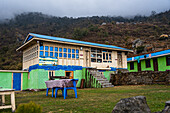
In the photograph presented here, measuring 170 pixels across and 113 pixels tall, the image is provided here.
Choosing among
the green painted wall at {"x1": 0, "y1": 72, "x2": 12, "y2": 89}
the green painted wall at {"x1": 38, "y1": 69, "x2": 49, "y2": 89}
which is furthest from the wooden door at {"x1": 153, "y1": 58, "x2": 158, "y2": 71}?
the green painted wall at {"x1": 0, "y1": 72, "x2": 12, "y2": 89}

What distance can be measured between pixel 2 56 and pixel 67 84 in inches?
1495

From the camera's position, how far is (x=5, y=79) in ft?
51.0

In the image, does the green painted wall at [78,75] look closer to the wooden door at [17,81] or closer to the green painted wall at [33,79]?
the green painted wall at [33,79]

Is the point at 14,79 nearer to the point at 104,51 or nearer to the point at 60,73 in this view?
the point at 60,73

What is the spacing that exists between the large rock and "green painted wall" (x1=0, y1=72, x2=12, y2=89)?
47.9 feet

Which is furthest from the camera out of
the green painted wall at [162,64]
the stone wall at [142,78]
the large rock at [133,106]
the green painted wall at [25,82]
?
the green painted wall at [162,64]

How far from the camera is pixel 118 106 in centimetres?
333

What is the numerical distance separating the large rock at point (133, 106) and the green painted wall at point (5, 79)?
14.6m

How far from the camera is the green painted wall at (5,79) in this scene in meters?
15.3

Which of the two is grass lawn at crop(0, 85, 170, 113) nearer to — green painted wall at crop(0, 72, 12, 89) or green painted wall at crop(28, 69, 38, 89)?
green painted wall at crop(28, 69, 38, 89)

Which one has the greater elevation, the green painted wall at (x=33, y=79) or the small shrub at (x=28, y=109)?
the small shrub at (x=28, y=109)

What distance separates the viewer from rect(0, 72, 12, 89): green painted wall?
50.2 feet

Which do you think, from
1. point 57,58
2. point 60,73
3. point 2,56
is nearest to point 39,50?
point 57,58

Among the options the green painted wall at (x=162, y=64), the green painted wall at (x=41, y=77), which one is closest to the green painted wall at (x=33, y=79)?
the green painted wall at (x=41, y=77)
